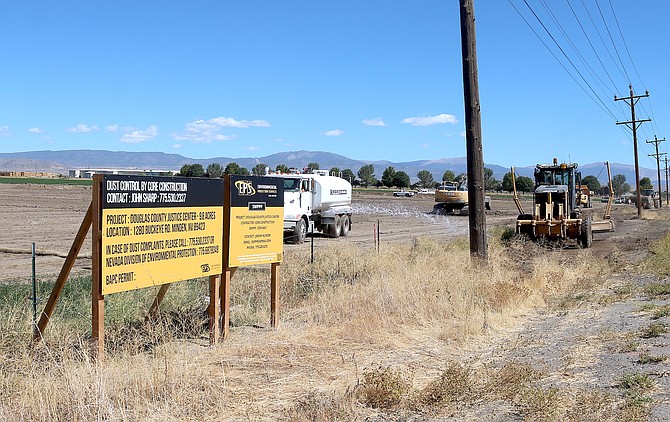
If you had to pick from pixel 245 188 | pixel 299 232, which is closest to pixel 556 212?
pixel 299 232

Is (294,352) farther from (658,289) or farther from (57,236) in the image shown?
(57,236)

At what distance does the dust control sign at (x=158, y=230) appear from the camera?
790 cm

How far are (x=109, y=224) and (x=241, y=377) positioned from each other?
6.76 feet

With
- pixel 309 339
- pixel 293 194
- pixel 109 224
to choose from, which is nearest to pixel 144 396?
pixel 109 224

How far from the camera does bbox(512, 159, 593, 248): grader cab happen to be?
2683 centimetres

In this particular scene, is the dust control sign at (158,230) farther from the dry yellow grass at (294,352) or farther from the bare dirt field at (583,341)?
the bare dirt field at (583,341)

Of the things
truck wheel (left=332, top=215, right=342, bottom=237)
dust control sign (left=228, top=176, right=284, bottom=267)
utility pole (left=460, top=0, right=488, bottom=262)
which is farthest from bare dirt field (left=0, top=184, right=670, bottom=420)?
truck wheel (left=332, top=215, right=342, bottom=237)

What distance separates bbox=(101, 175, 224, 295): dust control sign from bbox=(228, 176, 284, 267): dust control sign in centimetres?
29

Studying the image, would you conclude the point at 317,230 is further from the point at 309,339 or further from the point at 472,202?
the point at 309,339

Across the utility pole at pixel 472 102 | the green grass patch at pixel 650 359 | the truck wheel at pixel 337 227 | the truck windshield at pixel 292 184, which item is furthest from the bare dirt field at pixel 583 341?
the truck wheel at pixel 337 227

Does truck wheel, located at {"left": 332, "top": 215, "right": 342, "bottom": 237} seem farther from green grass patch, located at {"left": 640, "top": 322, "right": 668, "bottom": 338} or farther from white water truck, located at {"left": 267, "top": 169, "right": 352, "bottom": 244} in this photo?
green grass patch, located at {"left": 640, "top": 322, "right": 668, "bottom": 338}

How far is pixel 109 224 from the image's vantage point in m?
7.85

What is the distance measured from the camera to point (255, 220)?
10.3 metres

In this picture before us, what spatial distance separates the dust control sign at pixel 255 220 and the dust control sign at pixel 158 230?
292 mm
